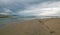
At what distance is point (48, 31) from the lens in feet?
2.91

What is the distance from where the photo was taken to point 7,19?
3.63ft

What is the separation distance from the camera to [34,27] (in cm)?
95

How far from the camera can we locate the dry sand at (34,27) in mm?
872

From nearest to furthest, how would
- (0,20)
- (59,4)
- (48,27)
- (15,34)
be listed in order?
(15,34) → (48,27) → (0,20) → (59,4)

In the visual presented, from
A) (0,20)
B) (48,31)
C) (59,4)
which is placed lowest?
(48,31)

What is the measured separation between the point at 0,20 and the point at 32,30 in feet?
1.30

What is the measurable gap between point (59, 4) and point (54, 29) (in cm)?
49

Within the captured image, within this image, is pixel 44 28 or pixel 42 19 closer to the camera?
pixel 44 28

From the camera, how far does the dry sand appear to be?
872 mm

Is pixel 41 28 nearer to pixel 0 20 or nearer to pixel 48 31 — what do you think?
pixel 48 31

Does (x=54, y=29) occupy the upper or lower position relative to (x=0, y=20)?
lower

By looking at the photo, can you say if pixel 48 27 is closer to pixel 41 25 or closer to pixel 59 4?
pixel 41 25

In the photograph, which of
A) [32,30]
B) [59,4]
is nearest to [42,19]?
[32,30]

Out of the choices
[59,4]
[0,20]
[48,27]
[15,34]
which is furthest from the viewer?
[59,4]
